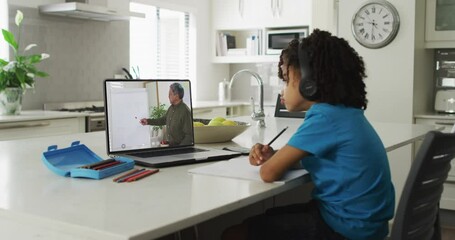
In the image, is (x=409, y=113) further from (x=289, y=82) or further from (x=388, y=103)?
(x=289, y=82)

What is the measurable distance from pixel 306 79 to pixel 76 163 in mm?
746

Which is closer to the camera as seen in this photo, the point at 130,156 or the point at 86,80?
the point at 130,156

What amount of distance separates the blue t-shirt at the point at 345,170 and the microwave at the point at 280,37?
13.9ft

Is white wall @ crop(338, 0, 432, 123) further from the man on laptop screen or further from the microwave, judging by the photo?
the man on laptop screen

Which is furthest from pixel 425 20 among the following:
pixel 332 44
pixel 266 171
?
pixel 266 171

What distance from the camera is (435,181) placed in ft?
4.99

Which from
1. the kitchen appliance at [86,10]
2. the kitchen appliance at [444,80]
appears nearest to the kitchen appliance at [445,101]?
the kitchen appliance at [444,80]

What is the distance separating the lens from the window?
5531mm

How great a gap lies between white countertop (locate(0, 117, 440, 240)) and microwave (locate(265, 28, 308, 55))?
422 centimetres

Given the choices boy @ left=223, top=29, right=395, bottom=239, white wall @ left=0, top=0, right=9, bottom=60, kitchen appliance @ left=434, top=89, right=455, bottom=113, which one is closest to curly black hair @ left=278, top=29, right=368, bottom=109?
boy @ left=223, top=29, right=395, bottom=239

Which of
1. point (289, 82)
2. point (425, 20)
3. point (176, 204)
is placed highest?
point (425, 20)

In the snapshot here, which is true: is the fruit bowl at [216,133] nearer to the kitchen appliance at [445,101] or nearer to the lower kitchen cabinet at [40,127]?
the lower kitchen cabinet at [40,127]

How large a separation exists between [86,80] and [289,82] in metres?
3.43

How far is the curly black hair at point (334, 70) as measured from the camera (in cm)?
159
